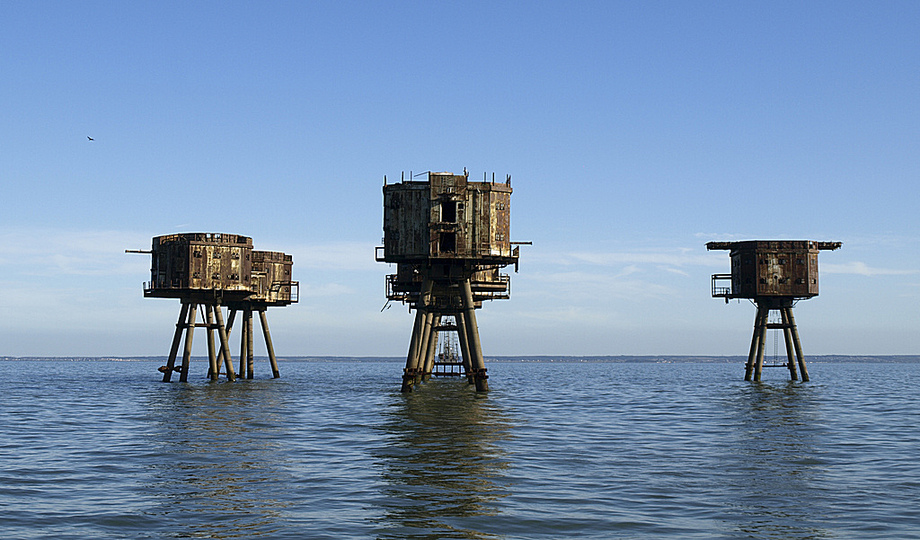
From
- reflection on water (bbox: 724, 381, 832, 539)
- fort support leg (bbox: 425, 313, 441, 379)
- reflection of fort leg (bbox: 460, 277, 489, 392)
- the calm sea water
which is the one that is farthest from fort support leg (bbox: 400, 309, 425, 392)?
reflection on water (bbox: 724, 381, 832, 539)

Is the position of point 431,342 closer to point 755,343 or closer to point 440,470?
point 755,343

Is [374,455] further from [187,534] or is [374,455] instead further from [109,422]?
[109,422]

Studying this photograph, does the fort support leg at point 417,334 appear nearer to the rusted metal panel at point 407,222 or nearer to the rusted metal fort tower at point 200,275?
the rusted metal panel at point 407,222

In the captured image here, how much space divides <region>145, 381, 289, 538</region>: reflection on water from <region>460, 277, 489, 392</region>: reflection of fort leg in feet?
34.0

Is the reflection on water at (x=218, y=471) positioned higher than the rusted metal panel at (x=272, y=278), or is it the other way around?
the rusted metal panel at (x=272, y=278)

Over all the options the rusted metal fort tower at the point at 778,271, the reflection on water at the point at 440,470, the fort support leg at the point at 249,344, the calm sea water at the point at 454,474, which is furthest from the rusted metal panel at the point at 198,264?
the rusted metal fort tower at the point at 778,271

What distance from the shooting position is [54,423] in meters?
34.1

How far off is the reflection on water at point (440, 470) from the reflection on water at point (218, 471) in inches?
85.8

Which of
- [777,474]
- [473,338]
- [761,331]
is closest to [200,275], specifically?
[473,338]

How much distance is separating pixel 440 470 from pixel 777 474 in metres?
7.17

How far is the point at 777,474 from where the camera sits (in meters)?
20.7

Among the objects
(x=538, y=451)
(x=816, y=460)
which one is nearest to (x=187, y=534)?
(x=538, y=451)

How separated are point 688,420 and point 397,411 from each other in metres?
11.0

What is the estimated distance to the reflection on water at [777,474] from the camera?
15.2 meters
